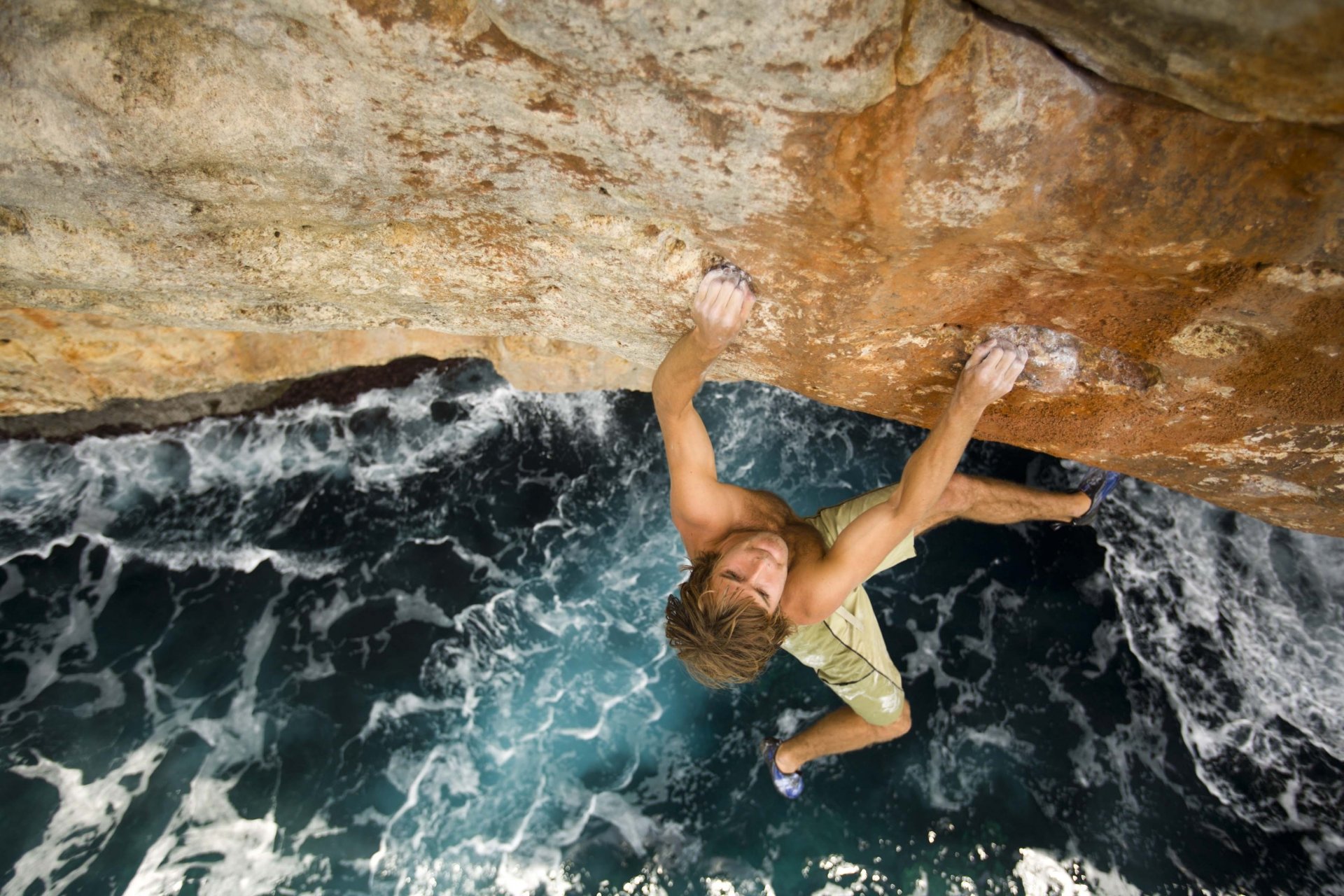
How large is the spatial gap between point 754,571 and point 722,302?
3.59ft

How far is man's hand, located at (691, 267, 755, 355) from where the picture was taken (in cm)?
225

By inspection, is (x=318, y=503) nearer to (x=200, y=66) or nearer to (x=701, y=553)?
(x=701, y=553)

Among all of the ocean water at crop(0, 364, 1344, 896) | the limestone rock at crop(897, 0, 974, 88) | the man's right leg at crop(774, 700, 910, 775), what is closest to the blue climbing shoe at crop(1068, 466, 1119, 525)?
the ocean water at crop(0, 364, 1344, 896)

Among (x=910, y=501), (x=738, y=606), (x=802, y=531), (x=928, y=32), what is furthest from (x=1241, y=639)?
(x=928, y=32)

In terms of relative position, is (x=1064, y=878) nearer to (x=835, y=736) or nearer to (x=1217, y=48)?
(x=835, y=736)

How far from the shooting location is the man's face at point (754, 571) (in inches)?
109

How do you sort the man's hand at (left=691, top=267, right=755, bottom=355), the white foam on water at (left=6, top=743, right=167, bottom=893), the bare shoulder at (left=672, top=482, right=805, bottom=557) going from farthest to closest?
the white foam on water at (left=6, top=743, right=167, bottom=893) → the bare shoulder at (left=672, top=482, right=805, bottom=557) → the man's hand at (left=691, top=267, right=755, bottom=355)

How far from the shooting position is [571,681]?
4.51m

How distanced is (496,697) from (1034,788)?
3240mm

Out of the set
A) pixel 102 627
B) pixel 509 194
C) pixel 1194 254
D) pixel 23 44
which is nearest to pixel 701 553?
pixel 509 194

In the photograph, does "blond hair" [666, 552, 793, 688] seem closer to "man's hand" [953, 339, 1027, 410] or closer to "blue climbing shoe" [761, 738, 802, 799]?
"man's hand" [953, 339, 1027, 410]

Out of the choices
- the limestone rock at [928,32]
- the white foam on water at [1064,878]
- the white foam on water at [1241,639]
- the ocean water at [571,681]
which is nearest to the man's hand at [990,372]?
the limestone rock at [928,32]

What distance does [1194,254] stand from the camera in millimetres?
1719

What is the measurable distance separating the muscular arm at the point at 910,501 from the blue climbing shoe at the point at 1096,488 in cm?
165
